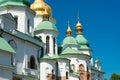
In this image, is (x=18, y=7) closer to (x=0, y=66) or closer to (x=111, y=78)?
(x=0, y=66)

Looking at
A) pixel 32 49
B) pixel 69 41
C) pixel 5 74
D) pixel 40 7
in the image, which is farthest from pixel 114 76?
pixel 5 74

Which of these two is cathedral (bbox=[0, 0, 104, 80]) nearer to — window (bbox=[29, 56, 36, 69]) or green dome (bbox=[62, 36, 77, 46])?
window (bbox=[29, 56, 36, 69])

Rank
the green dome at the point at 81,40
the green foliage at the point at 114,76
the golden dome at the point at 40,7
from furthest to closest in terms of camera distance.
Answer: the green foliage at the point at 114,76
the green dome at the point at 81,40
the golden dome at the point at 40,7

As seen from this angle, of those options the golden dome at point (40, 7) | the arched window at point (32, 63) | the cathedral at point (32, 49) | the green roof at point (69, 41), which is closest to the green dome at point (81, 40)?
the green roof at point (69, 41)

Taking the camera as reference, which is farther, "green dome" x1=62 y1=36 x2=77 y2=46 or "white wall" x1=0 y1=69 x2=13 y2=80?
"green dome" x1=62 y1=36 x2=77 y2=46

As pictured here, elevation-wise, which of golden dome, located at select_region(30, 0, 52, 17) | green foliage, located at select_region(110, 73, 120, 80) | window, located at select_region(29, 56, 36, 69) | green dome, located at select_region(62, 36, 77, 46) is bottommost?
green foliage, located at select_region(110, 73, 120, 80)

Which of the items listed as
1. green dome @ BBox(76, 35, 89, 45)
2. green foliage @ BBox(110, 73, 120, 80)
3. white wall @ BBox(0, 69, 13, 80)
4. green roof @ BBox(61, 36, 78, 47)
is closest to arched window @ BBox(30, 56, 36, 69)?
white wall @ BBox(0, 69, 13, 80)

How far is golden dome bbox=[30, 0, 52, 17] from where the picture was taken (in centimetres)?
4869

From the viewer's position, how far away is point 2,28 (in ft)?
107

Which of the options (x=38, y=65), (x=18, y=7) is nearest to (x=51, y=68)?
(x=38, y=65)

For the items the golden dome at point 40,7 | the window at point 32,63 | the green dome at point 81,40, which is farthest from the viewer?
the green dome at point 81,40

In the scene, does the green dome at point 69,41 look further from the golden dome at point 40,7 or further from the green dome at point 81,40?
the golden dome at point 40,7

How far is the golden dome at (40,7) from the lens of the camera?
160 feet

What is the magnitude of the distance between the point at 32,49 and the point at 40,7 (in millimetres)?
13154
